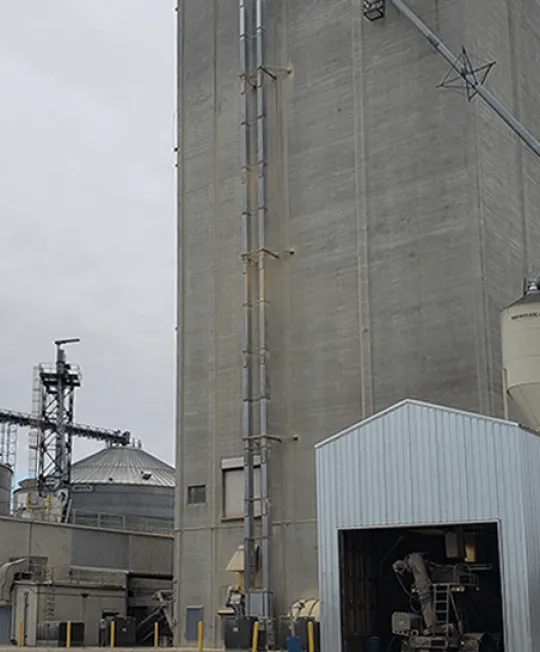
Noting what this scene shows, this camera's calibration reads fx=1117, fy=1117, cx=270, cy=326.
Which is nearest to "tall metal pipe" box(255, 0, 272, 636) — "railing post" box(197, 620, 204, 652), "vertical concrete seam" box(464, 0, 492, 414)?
"railing post" box(197, 620, 204, 652)

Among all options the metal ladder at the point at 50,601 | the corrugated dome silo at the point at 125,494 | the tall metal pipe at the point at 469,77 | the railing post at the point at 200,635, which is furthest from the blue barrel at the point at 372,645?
the corrugated dome silo at the point at 125,494

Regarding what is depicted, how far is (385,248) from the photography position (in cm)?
3991

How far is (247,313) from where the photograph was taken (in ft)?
139

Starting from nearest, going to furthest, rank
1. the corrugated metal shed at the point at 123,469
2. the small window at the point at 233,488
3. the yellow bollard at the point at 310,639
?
the yellow bollard at the point at 310,639, the small window at the point at 233,488, the corrugated metal shed at the point at 123,469

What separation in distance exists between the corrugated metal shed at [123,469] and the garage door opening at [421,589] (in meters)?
36.0

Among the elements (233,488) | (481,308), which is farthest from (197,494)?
(481,308)

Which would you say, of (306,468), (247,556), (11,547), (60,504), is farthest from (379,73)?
(60,504)

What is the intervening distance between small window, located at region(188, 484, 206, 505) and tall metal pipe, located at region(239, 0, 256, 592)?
300 centimetres

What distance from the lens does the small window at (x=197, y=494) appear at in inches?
1715

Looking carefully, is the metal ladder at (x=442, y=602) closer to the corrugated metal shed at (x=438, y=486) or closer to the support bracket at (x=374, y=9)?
the corrugated metal shed at (x=438, y=486)

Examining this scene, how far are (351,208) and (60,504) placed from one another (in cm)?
2597

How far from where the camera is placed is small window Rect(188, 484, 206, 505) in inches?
1715

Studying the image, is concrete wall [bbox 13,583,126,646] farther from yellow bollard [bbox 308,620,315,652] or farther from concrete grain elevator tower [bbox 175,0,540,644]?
yellow bollard [bbox 308,620,315,652]

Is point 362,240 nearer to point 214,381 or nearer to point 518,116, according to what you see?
point 518,116
